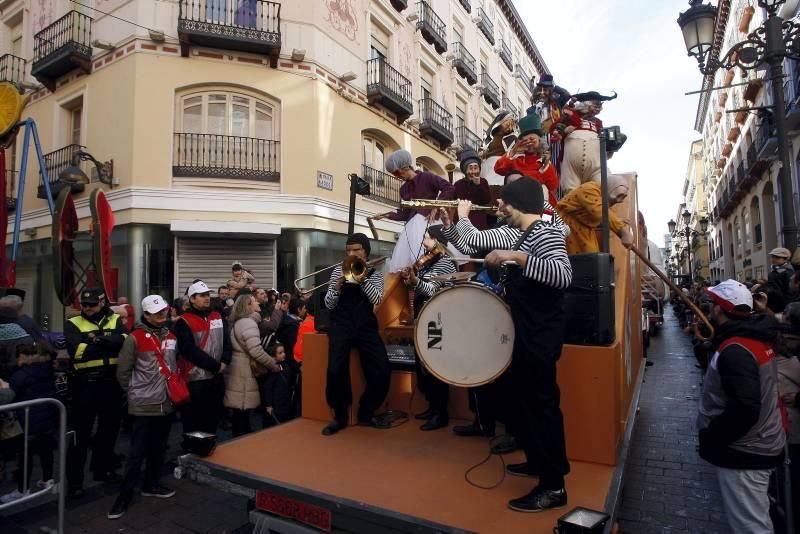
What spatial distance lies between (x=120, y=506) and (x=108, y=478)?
993 mm

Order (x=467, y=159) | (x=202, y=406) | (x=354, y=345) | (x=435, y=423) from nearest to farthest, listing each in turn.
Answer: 1. (x=435, y=423)
2. (x=354, y=345)
3. (x=202, y=406)
4. (x=467, y=159)

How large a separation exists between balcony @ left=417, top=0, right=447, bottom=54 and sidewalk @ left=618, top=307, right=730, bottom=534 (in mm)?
15863

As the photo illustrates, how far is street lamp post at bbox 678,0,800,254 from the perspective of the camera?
693 cm

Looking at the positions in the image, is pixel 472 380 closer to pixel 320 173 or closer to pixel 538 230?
pixel 538 230

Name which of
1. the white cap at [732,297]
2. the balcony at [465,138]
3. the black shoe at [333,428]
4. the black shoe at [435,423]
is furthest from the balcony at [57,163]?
the white cap at [732,297]

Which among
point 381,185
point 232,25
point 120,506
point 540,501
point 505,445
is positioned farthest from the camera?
point 381,185

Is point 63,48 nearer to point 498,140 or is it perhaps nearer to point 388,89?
point 388,89

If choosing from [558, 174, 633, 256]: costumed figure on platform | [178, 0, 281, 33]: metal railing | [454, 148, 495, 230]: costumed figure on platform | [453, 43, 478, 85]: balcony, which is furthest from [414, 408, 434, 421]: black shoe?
[453, 43, 478, 85]: balcony

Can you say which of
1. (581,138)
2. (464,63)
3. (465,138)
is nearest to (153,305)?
(581,138)

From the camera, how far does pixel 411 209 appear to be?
18.2ft

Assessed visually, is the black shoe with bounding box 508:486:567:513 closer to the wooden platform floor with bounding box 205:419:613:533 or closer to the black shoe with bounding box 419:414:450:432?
the wooden platform floor with bounding box 205:419:613:533

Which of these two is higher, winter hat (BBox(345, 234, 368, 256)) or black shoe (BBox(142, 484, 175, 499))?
winter hat (BBox(345, 234, 368, 256))

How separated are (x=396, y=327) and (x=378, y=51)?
1513 cm

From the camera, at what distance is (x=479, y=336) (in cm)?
315
